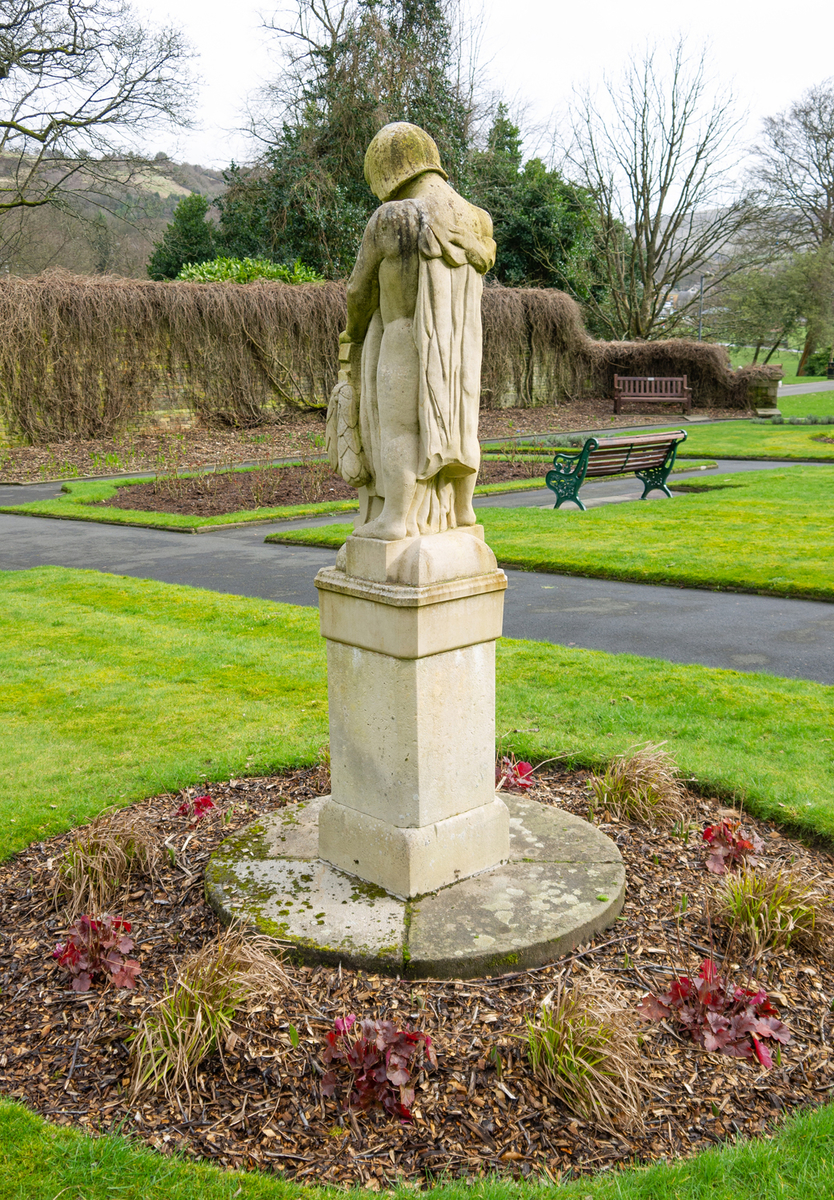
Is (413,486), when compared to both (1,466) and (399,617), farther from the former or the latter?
(1,466)

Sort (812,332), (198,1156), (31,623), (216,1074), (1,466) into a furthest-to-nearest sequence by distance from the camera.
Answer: (812,332)
(1,466)
(31,623)
(216,1074)
(198,1156)

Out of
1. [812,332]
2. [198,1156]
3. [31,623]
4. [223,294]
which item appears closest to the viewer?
[198,1156]

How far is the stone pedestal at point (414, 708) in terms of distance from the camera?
3.22 m

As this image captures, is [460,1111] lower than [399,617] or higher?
lower

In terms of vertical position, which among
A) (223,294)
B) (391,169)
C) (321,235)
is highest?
(321,235)

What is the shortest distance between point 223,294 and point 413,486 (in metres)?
19.9

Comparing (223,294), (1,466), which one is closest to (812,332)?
(223,294)

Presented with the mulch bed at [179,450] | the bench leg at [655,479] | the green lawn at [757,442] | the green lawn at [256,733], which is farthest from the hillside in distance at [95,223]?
the green lawn at [256,733]

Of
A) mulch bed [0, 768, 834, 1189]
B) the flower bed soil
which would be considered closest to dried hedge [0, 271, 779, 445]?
the flower bed soil

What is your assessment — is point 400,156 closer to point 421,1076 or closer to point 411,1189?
point 421,1076

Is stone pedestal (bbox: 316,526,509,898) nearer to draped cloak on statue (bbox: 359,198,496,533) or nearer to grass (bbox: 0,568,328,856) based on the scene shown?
draped cloak on statue (bbox: 359,198,496,533)

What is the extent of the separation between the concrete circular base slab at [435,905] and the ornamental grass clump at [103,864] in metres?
0.32

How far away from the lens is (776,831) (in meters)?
4.14

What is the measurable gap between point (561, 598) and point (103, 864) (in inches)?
207
